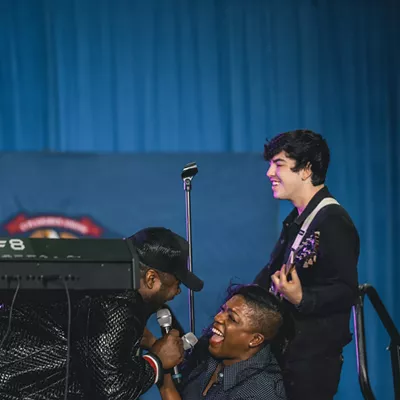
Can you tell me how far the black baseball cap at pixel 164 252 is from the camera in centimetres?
224

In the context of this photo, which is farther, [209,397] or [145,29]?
[145,29]

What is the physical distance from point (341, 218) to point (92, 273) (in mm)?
1347

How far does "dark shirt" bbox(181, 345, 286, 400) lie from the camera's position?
7.89ft

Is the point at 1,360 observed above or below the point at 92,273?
below

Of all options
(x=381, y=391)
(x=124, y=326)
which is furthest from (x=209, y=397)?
(x=381, y=391)

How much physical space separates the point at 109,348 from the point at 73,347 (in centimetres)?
12

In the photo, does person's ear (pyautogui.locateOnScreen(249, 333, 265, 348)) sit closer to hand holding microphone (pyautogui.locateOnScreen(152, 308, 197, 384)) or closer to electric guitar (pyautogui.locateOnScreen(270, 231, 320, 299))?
hand holding microphone (pyautogui.locateOnScreen(152, 308, 197, 384))

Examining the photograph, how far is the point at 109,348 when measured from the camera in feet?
5.99

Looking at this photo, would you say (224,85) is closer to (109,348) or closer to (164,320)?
(164,320)

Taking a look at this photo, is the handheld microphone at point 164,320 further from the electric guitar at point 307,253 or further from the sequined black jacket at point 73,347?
the electric guitar at point 307,253

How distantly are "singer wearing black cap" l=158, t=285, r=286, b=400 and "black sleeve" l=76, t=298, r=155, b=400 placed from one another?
1.87 ft

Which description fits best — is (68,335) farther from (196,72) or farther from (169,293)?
(196,72)

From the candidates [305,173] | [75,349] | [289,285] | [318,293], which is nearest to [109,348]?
[75,349]

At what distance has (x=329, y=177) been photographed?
471 cm
